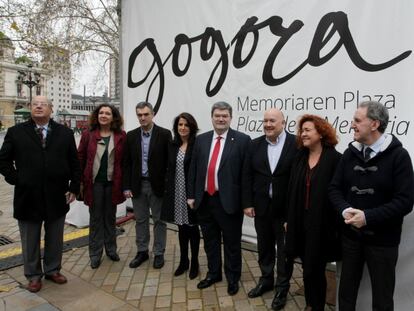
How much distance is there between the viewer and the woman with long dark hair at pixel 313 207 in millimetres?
2502

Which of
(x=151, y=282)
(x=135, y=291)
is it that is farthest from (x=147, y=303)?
(x=151, y=282)

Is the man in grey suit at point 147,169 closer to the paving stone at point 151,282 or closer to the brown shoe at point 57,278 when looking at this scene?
the paving stone at point 151,282

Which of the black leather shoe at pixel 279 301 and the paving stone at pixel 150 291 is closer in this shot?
the black leather shoe at pixel 279 301

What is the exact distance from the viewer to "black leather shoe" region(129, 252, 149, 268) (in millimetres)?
3880

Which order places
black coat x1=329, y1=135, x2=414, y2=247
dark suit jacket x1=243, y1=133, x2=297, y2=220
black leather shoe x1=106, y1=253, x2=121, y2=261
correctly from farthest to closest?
black leather shoe x1=106, y1=253, x2=121, y2=261 < dark suit jacket x1=243, y1=133, x2=297, y2=220 < black coat x1=329, y1=135, x2=414, y2=247

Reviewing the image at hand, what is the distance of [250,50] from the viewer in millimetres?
4176

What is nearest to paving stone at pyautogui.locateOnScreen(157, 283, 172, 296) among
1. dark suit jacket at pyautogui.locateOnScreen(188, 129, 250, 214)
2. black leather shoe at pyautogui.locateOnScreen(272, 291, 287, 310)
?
dark suit jacket at pyautogui.locateOnScreen(188, 129, 250, 214)

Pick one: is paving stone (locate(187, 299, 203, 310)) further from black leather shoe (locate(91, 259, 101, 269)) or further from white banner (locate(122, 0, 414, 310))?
white banner (locate(122, 0, 414, 310))

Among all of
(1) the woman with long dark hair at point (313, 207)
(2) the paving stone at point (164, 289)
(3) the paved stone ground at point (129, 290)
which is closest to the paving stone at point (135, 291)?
(3) the paved stone ground at point (129, 290)

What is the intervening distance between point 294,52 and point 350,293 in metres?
2.50

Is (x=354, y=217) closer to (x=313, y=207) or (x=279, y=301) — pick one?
(x=313, y=207)

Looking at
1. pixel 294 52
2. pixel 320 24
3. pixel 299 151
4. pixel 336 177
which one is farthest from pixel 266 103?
pixel 336 177

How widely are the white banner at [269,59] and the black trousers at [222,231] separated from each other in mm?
Answer: 1224

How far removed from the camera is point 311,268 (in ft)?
8.43
